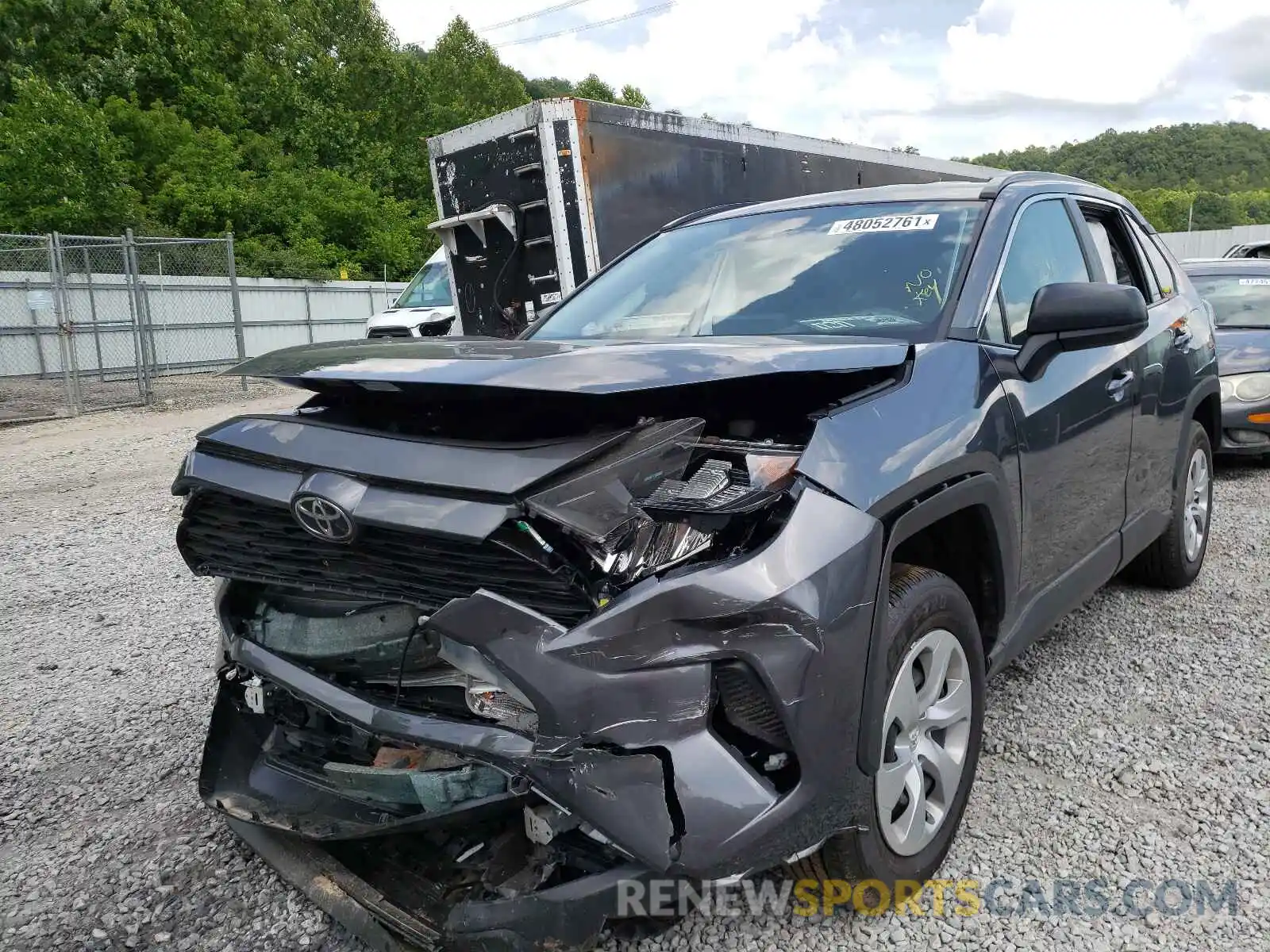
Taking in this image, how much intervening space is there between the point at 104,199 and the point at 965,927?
27.2 metres

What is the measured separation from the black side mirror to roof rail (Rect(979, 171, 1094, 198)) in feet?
1.94

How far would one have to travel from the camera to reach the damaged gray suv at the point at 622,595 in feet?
5.93

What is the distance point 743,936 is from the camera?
7.45ft

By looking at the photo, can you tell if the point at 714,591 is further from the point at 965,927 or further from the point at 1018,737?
the point at 1018,737

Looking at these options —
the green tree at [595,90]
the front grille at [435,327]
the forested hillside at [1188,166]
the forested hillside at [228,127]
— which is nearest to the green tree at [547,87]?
the green tree at [595,90]

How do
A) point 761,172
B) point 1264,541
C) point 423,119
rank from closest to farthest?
point 1264,541, point 761,172, point 423,119

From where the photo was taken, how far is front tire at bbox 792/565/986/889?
212 centimetres

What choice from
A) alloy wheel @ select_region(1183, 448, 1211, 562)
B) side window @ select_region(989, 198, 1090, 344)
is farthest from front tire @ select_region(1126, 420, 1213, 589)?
side window @ select_region(989, 198, 1090, 344)

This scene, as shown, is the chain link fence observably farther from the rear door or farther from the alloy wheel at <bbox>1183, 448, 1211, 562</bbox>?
the alloy wheel at <bbox>1183, 448, 1211, 562</bbox>

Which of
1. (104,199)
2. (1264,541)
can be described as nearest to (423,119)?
(104,199)

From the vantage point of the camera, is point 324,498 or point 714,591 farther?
point 324,498

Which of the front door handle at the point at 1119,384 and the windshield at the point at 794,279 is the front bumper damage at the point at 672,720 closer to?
the windshield at the point at 794,279
